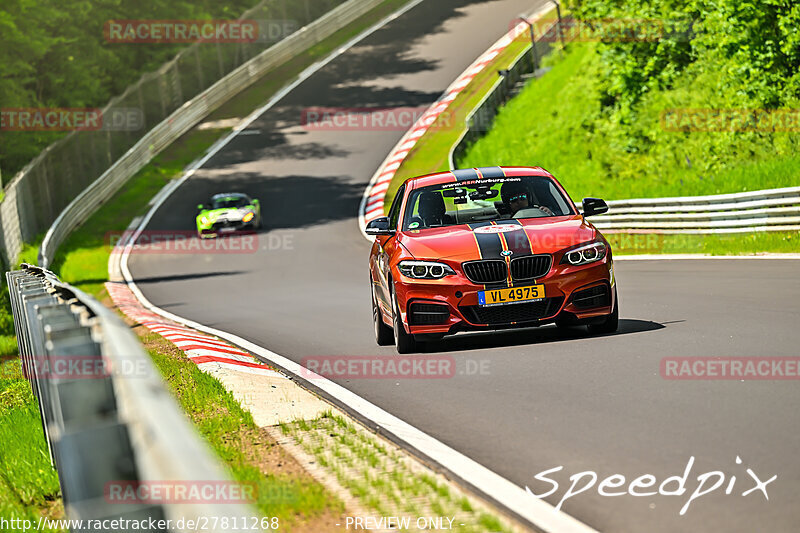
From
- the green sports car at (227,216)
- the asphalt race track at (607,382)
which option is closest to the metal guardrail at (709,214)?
the asphalt race track at (607,382)

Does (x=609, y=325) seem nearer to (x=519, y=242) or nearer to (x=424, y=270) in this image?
(x=519, y=242)

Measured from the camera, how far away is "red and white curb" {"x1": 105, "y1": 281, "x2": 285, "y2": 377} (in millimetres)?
10648

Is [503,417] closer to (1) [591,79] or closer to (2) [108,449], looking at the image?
(2) [108,449]

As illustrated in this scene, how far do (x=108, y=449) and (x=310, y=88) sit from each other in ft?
162

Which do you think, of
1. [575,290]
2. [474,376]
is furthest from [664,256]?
[474,376]

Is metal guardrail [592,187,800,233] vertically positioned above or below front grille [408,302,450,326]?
below

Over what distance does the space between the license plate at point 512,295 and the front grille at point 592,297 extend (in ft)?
1.22

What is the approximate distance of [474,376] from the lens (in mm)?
9086

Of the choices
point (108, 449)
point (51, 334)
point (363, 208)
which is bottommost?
point (363, 208)

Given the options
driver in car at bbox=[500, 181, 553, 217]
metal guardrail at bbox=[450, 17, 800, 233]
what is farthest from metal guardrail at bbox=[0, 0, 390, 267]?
driver in car at bbox=[500, 181, 553, 217]

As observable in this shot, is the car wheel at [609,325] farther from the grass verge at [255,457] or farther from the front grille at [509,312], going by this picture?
the grass verge at [255,457]

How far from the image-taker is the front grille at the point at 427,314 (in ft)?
33.2

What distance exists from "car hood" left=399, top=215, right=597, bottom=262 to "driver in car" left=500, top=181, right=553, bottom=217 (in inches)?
17.9

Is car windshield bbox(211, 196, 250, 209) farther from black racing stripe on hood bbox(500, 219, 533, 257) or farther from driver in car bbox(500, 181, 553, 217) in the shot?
black racing stripe on hood bbox(500, 219, 533, 257)
